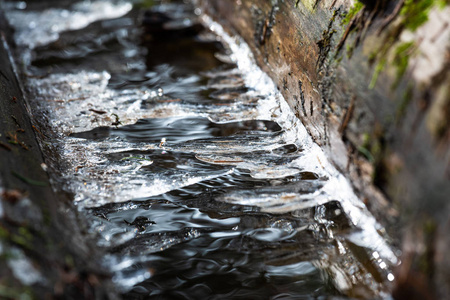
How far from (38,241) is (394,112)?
62.3 inches

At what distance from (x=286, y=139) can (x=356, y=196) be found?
928mm

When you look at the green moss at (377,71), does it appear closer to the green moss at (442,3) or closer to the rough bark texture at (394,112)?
the rough bark texture at (394,112)

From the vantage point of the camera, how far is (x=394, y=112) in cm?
189

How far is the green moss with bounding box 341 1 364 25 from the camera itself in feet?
7.77

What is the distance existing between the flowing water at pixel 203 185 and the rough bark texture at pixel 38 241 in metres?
0.21

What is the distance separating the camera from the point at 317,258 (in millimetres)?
2219

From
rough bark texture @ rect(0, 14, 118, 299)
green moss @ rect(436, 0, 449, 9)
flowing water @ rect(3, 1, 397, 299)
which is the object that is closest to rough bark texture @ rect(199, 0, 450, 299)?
green moss @ rect(436, 0, 449, 9)

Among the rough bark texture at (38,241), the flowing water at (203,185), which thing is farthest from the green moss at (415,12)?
the rough bark texture at (38,241)

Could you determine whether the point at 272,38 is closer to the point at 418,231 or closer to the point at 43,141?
the point at 43,141

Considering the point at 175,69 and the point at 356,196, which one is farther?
the point at 175,69

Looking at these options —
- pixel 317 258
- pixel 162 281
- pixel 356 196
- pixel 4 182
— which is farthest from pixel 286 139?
pixel 4 182

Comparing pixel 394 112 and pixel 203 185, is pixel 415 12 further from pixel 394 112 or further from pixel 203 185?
pixel 203 185

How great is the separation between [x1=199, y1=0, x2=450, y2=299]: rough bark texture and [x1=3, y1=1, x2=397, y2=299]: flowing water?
0.25 m

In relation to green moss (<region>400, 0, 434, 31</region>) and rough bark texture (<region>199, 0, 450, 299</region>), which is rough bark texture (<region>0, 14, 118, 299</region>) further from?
green moss (<region>400, 0, 434, 31</region>)
